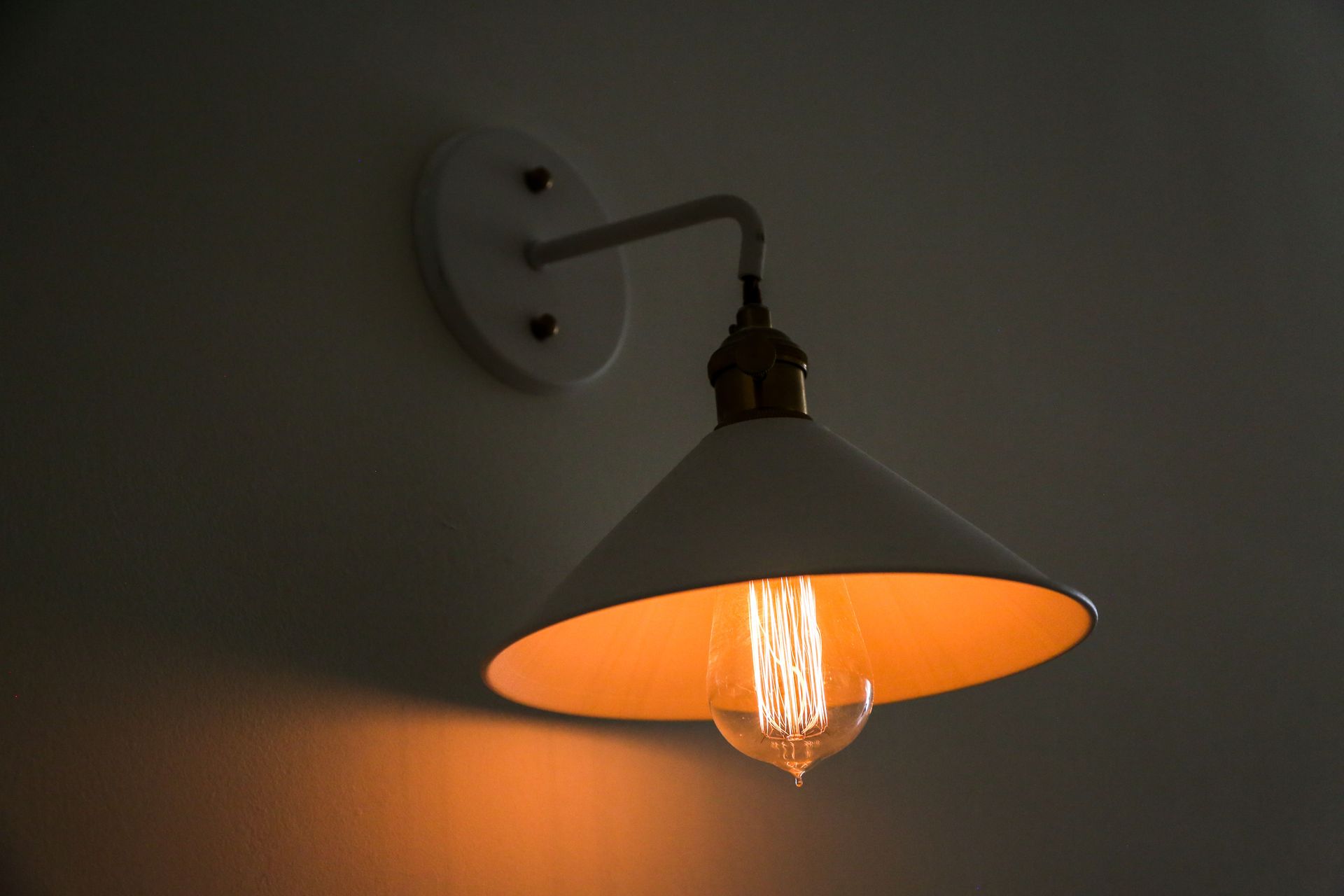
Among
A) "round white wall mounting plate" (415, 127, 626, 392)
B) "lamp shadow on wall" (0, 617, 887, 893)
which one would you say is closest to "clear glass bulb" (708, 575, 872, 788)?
"lamp shadow on wall" (0, 617, 887, 893)

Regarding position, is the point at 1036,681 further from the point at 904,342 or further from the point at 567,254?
the point at 567,254

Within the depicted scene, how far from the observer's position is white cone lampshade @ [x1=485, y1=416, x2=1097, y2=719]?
41 centimetres

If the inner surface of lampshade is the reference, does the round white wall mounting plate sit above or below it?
above

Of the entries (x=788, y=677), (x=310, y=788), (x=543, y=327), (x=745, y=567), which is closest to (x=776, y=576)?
(x=745, y=567)

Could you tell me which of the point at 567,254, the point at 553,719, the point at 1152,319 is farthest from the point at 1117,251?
the point at 553,719

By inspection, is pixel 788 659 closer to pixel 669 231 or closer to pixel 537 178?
pixel 669 231

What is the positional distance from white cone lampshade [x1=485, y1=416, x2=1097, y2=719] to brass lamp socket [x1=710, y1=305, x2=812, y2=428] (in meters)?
0.02

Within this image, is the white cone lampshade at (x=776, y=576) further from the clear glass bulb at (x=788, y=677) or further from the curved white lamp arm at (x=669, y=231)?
the curved white lamp arm at (x=669, y=231)

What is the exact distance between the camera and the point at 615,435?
2.72 ft

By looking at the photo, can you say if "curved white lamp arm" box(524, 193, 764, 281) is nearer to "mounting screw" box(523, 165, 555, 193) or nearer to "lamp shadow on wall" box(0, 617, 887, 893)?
"mounting screw" box(523, 165, 555, 193)

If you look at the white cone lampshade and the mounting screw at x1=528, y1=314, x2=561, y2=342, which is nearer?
the white cone lampshade

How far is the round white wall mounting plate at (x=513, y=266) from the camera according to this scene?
2.39 feet

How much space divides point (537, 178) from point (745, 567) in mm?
497

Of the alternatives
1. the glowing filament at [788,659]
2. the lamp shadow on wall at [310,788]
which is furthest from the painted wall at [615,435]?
→ the glowing filament at [788,659]
